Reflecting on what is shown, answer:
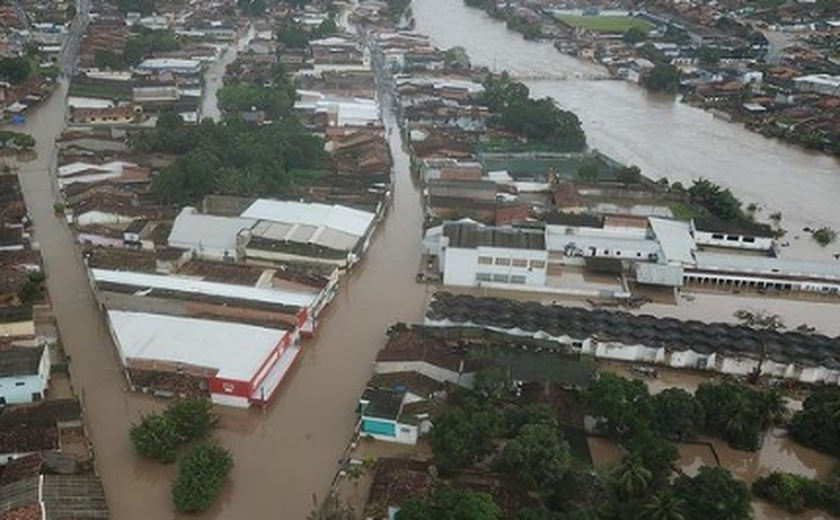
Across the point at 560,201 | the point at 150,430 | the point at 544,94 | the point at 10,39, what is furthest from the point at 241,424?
the point at 10,39

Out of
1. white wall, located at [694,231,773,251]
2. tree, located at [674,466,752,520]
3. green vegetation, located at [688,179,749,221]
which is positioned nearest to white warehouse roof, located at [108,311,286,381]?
tree, located at [674,466,752,520]

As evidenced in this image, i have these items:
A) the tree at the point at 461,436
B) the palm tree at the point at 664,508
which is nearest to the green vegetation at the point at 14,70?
the tree at the point at 461,436

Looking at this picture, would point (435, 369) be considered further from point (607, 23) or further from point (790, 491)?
point (607, 23)

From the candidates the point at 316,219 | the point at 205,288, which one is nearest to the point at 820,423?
the point at 205,288

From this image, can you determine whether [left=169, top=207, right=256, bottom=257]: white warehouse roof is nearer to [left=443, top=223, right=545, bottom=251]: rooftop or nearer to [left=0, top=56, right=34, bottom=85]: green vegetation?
[left=443, top=223, right=545, bottom=251]: rooftop

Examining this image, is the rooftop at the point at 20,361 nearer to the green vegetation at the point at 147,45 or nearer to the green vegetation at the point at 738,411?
the green vegetation at the point at 738,411

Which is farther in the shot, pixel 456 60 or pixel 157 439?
pixel 456 60
